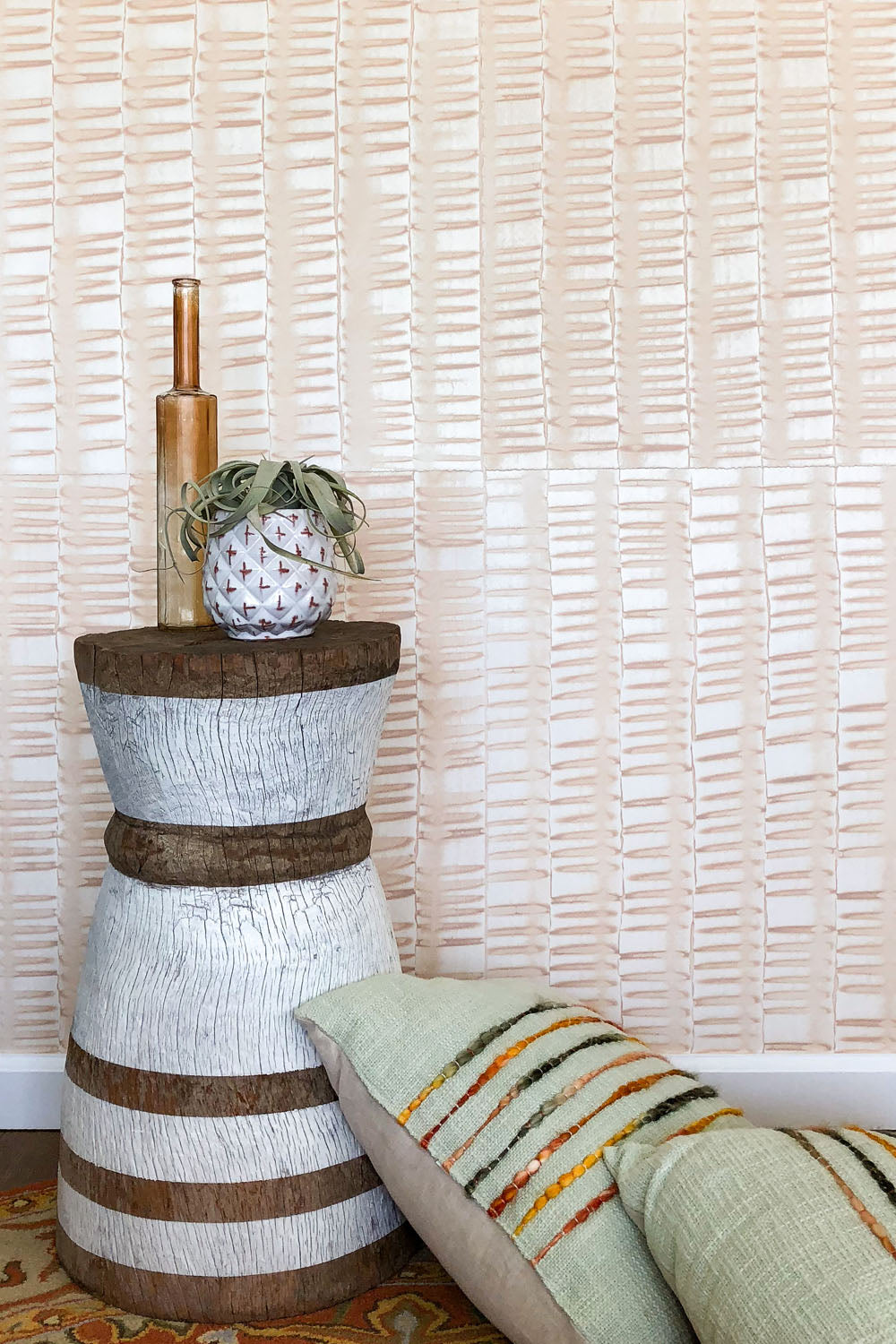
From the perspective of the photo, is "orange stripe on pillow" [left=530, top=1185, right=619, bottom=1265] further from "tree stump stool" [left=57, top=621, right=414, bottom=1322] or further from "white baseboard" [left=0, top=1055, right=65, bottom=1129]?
"white baseboard" [left=0, top=1055, right=65, bottom=1129]

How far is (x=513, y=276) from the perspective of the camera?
176cm

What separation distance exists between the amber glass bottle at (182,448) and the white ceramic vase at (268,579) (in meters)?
0.12

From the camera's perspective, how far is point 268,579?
1345 millimetres

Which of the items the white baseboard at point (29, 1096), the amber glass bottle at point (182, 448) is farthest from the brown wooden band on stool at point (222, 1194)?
the amber glass bottle at point (182, 448)

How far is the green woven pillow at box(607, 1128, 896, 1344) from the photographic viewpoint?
95 centimetres

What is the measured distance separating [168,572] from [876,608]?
3.34ft

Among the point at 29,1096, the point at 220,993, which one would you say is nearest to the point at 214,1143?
the point at 220,993

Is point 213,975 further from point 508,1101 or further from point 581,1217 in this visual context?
point 581,1217

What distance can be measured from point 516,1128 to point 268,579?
63cm

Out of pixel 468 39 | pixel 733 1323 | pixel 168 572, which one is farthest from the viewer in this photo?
pixel 468 39

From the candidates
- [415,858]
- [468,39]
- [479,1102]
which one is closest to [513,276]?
[468,39]

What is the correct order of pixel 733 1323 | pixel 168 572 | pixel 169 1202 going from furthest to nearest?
pixel 168 572, pixel 169 1202, pixel 733 1323

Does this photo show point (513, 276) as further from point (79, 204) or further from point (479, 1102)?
point (479, 1102)

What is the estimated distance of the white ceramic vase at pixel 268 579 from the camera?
4.42 feet
